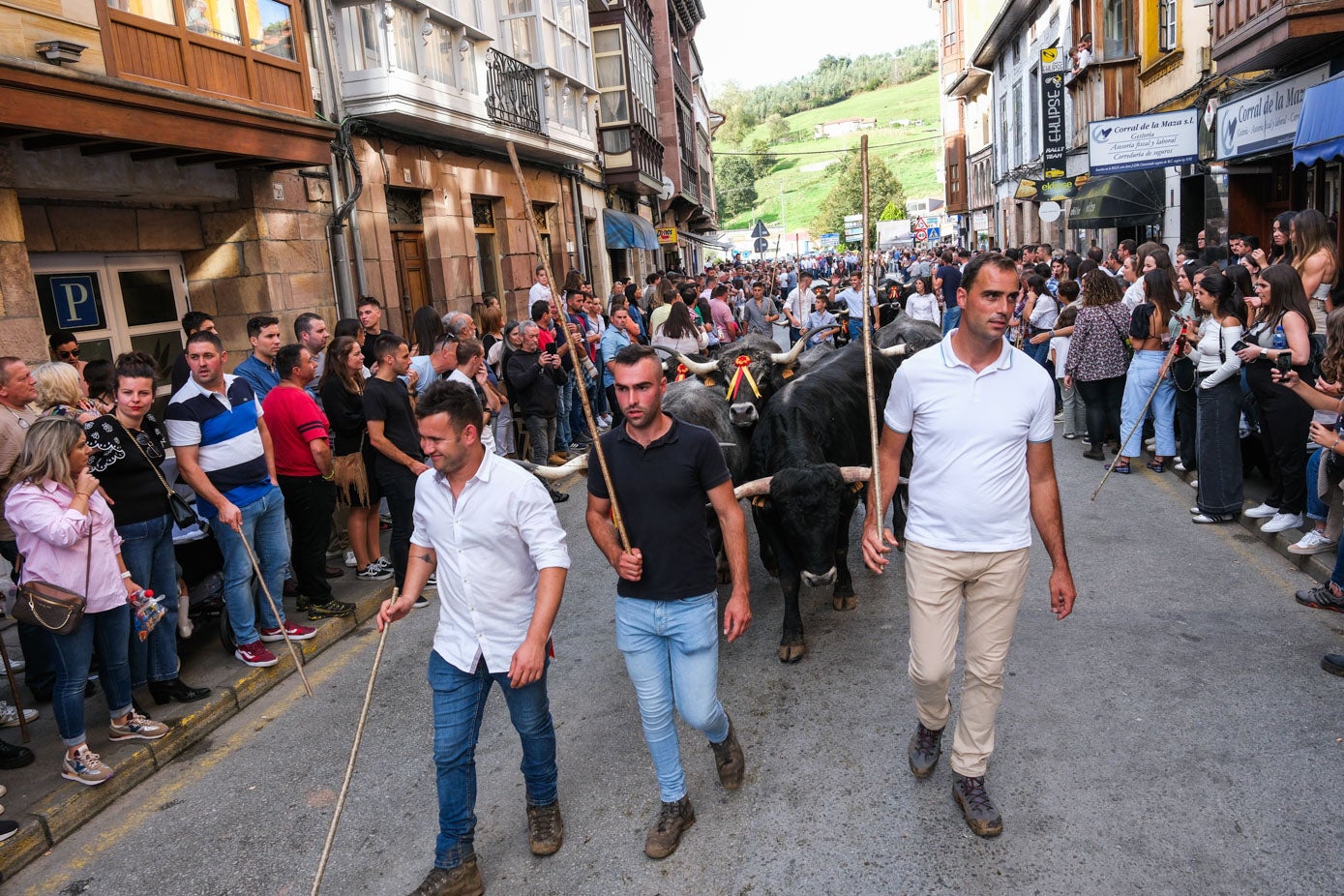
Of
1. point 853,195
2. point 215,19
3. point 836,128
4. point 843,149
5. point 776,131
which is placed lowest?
point 215,19

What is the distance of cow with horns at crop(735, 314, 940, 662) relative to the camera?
5102 millimetres

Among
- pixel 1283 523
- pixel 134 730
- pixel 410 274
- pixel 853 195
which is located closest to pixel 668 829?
pixel 134 730

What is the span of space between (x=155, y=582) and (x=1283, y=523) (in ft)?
24.3

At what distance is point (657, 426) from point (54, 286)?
296 inches

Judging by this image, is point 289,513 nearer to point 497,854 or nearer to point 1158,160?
point 497,854

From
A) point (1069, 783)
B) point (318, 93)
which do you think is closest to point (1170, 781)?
point (1069, 783)

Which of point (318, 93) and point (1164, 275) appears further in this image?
point (318, 93)

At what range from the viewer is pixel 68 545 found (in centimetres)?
442

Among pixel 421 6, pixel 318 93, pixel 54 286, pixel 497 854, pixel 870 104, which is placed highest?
pixel 870 104

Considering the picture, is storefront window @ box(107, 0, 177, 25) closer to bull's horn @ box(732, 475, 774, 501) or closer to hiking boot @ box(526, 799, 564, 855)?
bull's horn @ box(732, 475, 774, 501)

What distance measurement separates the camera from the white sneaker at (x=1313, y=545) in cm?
630

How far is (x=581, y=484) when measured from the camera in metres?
11.0

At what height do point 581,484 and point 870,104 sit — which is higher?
point 870,104

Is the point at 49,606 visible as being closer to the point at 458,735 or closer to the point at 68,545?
the point at 68,545
